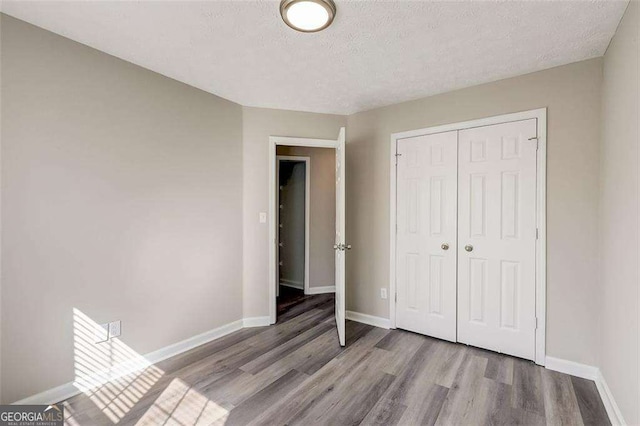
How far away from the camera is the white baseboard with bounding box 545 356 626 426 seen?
5.62 ft

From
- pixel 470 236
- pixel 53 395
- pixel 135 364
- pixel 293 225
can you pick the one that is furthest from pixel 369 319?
pixel 53 395

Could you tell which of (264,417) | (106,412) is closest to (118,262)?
(106,412)

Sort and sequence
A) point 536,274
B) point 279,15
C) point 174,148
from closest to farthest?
point 279,15 < point 536,274 < point 174,148

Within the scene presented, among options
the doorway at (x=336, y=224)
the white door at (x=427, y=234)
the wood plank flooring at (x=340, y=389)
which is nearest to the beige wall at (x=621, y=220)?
the wood plank flooring at (x=340, y=389)

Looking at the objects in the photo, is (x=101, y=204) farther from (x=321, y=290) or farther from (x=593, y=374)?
(x=593, y=374)

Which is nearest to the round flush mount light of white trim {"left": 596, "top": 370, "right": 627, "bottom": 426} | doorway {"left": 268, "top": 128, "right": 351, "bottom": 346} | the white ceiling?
the white ceiling

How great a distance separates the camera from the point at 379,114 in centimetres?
317

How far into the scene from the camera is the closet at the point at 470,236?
7.87 feet

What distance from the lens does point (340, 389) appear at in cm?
203

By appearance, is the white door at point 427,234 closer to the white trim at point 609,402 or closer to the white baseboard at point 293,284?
the white trim at point 609,402

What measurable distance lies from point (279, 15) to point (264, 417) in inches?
93.6

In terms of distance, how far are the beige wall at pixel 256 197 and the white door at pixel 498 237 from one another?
6.38 feet

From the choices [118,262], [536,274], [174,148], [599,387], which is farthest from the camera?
[174,148]

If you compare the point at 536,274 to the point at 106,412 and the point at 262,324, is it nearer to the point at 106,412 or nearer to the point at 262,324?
the point at 262,324
